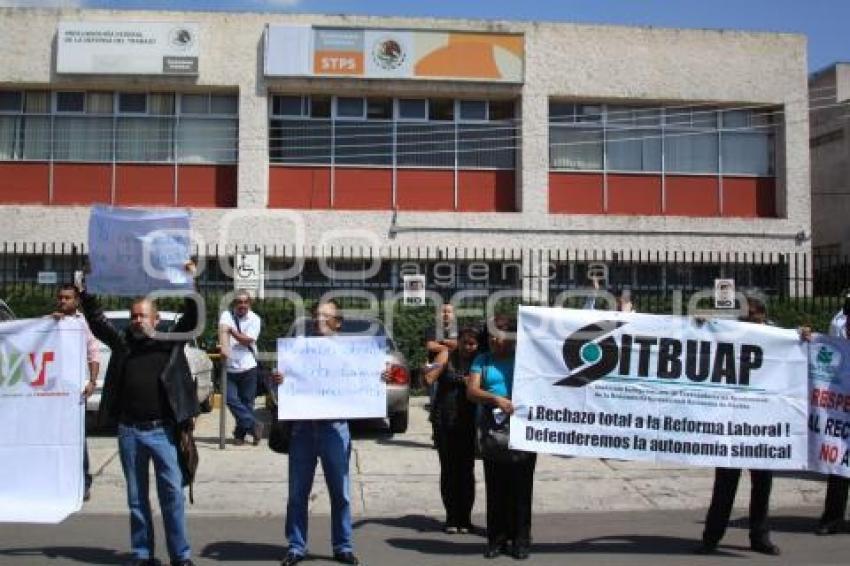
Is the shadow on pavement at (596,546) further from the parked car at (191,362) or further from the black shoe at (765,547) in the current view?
the parked car at (191,362)

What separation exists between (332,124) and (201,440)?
35.6ft

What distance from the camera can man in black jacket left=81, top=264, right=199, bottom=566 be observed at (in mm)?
6379

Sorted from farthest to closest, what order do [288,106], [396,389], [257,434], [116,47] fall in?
[288,106]
[116,47]
[396,389]
[257,434]

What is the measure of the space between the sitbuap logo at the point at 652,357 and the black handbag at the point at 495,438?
2.54ft

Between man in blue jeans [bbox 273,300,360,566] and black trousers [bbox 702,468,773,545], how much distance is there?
107 inches

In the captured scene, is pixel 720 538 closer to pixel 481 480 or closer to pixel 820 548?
pixel 820 548

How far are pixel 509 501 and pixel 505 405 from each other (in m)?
0.72

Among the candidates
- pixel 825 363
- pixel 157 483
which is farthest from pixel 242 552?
pixel 825 363

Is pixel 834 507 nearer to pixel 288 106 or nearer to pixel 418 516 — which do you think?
pixel 418 516

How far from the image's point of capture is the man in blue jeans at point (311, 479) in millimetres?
6664

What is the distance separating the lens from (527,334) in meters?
7.38

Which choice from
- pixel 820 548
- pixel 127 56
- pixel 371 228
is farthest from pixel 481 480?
pixel 127 56

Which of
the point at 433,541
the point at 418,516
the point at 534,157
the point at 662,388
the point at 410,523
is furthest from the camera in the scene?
the point at 534,157

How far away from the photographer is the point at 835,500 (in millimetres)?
7922
